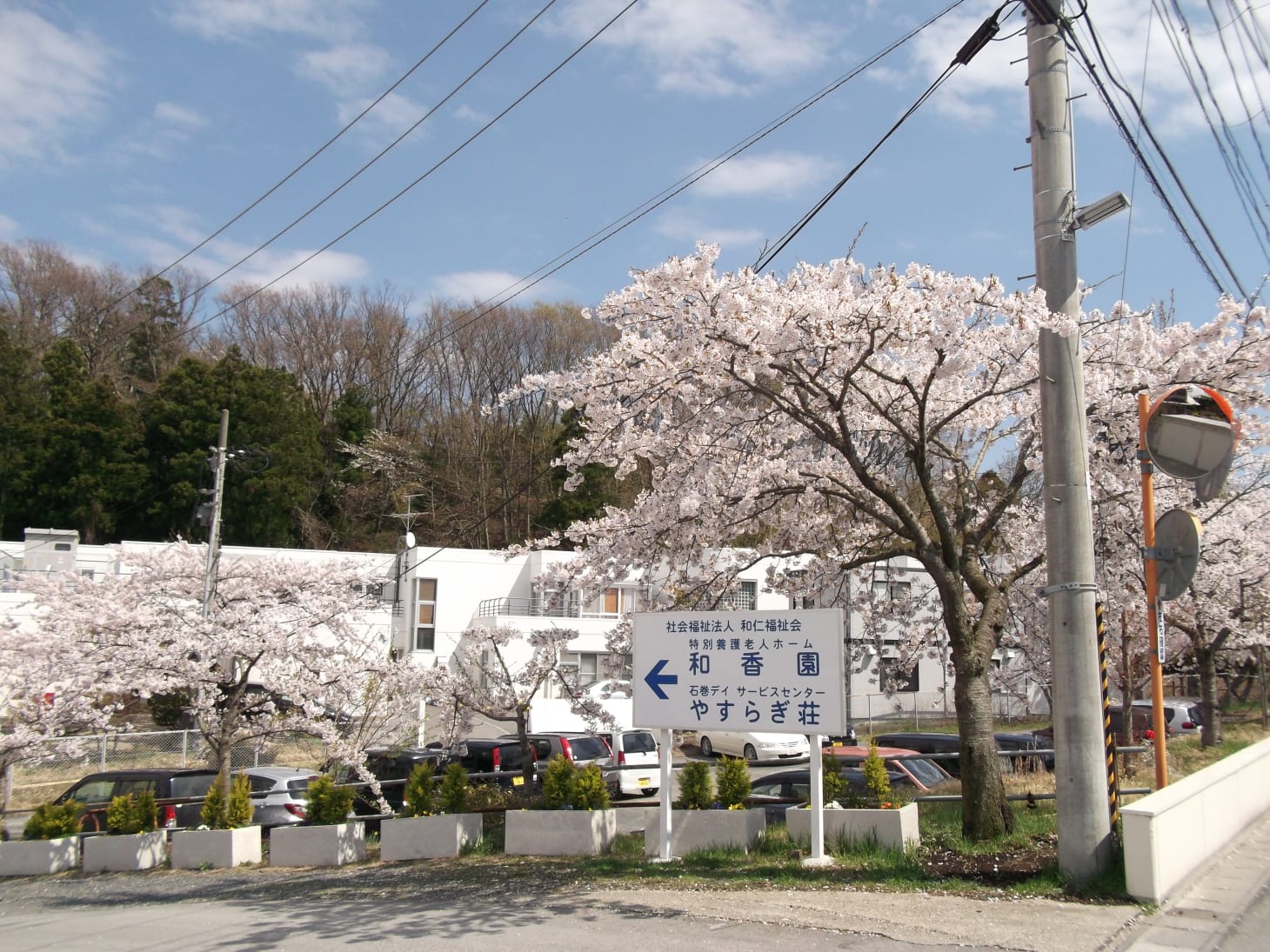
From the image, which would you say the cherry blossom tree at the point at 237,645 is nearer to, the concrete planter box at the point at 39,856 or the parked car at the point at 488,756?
the parked car at the point at 488,756

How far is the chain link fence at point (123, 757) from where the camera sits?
2034 cm

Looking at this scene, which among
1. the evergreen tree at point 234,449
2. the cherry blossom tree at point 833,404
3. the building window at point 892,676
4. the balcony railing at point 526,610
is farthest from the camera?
the evergreen tree at point 234,449

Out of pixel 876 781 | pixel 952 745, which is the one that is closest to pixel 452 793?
pixel 876 781

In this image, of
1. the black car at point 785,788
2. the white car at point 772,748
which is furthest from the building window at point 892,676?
the white car at point 772,748

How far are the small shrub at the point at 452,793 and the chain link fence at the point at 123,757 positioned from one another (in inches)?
337

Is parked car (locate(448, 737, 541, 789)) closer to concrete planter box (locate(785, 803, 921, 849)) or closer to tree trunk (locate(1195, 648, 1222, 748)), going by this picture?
concrete planter box (locate(785, 803, 921, 849))

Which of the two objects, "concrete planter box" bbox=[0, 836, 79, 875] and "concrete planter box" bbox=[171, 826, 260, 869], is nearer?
"concrete planter box" bbox=[171, 826, 260, 869]

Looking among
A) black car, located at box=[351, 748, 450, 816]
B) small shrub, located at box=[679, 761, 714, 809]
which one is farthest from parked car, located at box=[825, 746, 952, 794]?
black car, located at box=[351, 748, 450, 816]

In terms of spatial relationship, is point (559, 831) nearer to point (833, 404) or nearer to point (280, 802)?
point (833, 404)

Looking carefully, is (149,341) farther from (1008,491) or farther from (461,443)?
(1008,491)

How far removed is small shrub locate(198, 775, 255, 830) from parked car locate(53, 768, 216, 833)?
1.43m

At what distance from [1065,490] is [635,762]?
14324 millimetres

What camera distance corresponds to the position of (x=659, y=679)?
392 inches

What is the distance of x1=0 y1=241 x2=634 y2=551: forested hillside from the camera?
4222 centimetres
